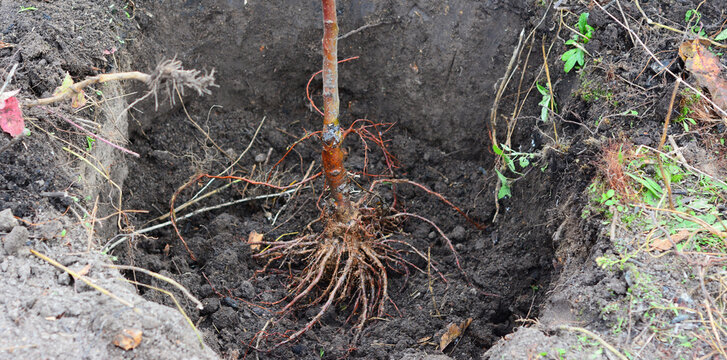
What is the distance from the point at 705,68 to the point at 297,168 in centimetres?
193

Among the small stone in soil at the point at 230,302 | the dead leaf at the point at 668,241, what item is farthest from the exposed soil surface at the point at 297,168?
the dead leaf at the point at 668,241

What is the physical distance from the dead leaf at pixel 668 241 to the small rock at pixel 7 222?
76.3 inches

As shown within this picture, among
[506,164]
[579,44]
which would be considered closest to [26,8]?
[506,164]

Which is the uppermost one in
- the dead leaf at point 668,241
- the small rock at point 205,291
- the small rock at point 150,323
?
the small rock at point 150,323

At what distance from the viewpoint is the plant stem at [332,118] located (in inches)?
76.7

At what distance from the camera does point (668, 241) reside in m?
1.70

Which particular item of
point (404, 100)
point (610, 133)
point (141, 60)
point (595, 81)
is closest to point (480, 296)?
point (610, 133)

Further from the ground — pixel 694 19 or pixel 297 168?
pixel 694 19

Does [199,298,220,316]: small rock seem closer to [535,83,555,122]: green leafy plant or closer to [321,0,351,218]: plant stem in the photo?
[321,0,351,218]: plant stem

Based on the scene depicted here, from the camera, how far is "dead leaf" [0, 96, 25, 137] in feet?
6.08

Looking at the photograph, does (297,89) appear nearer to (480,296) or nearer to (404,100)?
(404,100)

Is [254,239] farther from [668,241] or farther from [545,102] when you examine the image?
[668,241]

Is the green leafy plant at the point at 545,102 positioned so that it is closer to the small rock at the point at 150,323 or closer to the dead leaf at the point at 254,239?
the dead leaf at the point at 254,239

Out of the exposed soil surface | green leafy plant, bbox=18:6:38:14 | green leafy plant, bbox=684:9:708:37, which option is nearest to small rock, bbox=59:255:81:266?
the exposed soil surface
